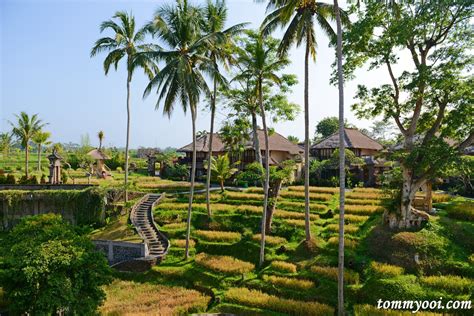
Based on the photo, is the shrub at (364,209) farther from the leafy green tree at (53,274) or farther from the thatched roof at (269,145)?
the leafy green tree at (53,274)

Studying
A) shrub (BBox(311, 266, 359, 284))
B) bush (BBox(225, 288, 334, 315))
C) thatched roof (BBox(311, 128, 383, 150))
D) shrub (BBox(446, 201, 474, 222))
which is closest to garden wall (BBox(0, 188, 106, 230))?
bush (BBox(225, 288, 334, 315))

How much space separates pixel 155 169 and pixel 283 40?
41.5 meters

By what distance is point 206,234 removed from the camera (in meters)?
24.7

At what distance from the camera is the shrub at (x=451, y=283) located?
14902 millimetres

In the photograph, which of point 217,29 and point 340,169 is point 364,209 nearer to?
point 340,169

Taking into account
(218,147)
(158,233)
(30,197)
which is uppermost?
(218,147)

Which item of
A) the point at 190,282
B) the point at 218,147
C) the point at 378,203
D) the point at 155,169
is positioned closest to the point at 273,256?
the point at 190,282

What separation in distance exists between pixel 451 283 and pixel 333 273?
5.23 m

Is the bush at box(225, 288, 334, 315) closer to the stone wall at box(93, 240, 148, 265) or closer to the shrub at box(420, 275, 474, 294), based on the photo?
the shrub at box(420, 275, 474, 294)

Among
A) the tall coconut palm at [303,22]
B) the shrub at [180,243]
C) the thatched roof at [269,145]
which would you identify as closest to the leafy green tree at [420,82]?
the tall coconut palm at [303,22]

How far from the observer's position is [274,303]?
15.3 m

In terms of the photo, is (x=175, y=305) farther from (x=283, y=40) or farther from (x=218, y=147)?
(x=218, y=147)

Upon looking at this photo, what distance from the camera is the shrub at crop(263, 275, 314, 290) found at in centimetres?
1677

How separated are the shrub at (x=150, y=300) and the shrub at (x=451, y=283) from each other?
34.6ft
